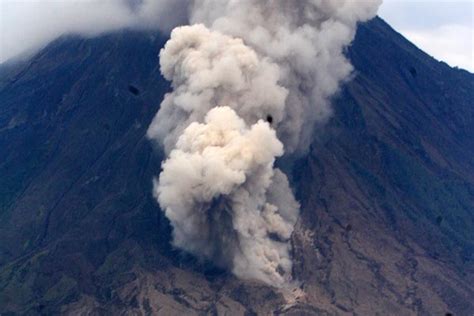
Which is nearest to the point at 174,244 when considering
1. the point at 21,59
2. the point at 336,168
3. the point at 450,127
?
the point at 336,168

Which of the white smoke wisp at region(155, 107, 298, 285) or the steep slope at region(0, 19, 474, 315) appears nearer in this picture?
the white smoke wisp at region(155, 107, 298, 285)

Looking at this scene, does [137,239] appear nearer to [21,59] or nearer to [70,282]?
[70,282]

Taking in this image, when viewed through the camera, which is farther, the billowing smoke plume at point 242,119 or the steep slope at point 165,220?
the steep slope at point 165,220

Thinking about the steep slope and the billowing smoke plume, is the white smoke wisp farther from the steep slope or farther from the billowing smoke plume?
the steep slope

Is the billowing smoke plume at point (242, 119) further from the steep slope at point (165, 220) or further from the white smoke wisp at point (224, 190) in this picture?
the steep slope at point (165, 220)

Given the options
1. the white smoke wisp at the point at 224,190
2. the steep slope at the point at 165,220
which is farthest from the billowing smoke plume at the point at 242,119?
the steep slope at the point at 165,220

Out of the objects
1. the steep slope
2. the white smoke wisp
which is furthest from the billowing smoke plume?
the steep slope

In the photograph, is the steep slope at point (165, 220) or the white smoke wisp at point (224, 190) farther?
the steep slope at point (165, 220)
